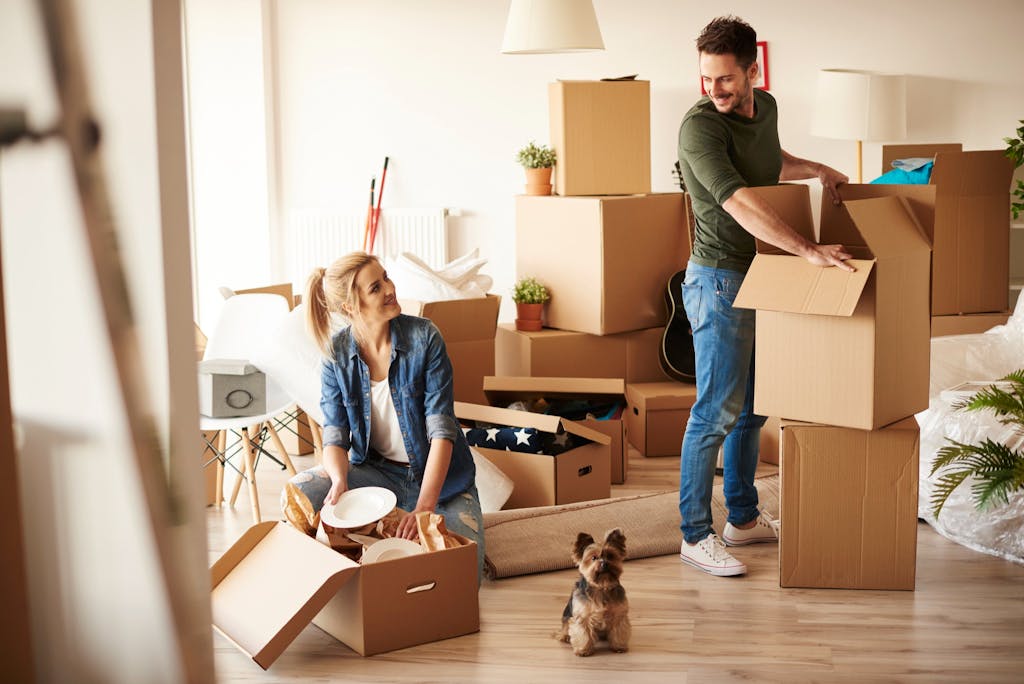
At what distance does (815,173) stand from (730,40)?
57 cm

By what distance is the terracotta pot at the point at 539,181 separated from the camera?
451 centimetres

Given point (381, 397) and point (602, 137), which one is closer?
point (381, 397)

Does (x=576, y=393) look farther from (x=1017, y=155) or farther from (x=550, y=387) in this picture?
(x=1017, y=155)

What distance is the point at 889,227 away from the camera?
8.35 ft

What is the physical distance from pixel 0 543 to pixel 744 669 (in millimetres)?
1836

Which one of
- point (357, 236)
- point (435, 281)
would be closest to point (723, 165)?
point (435, 281)

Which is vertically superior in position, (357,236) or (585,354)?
(357,236)

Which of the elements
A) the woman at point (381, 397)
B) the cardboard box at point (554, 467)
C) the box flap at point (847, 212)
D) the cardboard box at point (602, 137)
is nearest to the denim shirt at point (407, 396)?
the woman at point (381, 397)

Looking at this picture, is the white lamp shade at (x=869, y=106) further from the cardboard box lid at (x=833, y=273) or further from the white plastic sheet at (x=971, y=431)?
the cardboard box lid at (x=833, y=273)

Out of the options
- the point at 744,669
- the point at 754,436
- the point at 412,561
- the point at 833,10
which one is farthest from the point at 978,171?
the point at 412,561

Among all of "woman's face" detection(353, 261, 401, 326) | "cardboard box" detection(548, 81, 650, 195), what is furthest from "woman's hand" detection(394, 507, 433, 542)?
"cardboard box" detection(548, 81, 650, 195)

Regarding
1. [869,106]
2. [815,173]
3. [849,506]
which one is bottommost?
[849,506]

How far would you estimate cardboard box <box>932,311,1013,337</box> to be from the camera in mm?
4078

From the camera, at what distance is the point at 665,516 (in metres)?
3.23
